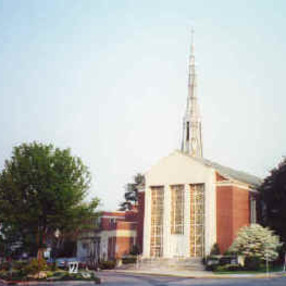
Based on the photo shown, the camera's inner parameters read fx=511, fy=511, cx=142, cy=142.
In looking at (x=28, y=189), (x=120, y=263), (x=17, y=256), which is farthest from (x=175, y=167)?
(x=17, y=256)

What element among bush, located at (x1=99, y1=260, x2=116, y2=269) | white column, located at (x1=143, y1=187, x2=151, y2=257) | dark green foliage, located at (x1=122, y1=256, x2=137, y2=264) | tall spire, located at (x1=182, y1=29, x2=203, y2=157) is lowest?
bush, located at (x1=99, y1=260, x2=116, y2=269)

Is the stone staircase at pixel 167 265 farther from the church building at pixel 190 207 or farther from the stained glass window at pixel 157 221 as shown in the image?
the stained glass window at pixel 157 221

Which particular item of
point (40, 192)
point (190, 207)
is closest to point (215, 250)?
point (190, 207)

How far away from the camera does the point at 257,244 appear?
44969mm

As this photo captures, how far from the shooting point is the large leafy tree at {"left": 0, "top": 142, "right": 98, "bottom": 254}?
1688 inches

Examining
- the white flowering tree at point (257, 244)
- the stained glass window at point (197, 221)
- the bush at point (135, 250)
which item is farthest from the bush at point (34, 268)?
the bush at point (135, 250)

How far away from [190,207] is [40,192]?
17427 mm

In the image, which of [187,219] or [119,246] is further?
[119,246]

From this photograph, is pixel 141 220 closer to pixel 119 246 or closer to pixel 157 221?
pixel 157 221

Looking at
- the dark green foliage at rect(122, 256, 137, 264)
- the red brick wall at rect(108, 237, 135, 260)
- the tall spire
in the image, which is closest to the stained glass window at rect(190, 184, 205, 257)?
the dark green foliage at rect(122, 256, 137, 264)

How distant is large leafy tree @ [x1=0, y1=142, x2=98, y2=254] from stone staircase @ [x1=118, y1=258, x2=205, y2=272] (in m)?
9.11

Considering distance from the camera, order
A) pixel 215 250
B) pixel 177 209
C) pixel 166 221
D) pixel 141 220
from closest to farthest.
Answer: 1. pixel 215 250
2. pixel 166 221
3. pixel 177 209
4. pixel 141 220

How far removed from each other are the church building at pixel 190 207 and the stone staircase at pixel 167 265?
1.75 m

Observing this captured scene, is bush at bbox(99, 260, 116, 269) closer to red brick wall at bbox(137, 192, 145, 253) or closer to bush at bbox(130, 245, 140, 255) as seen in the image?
bush at bbox(130, 245, 140, 255)
